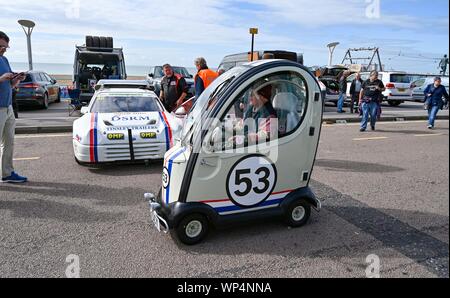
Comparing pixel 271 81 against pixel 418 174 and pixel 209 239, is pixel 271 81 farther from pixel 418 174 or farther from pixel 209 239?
pixel 418 174

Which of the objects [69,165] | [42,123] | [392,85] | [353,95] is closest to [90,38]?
[42,123]

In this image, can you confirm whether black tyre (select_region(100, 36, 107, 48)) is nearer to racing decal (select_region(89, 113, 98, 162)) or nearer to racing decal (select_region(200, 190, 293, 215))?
racing decal (select_region(89, 113, 98, 162))

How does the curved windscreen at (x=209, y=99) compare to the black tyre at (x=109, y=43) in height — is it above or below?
below

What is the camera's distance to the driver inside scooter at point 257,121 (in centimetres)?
321

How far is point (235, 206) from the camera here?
330cm

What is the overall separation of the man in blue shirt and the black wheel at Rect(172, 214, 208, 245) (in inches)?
122

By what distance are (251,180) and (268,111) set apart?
2.32ft

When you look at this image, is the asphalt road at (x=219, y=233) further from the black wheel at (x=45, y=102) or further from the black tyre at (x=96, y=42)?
the black tyre at (x=96, y=42)

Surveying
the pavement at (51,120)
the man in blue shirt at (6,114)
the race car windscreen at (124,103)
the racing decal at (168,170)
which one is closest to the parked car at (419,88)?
the pavement at (51,120)

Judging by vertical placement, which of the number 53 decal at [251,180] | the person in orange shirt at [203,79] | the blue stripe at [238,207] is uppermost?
the person in orange shirt at [203,79]

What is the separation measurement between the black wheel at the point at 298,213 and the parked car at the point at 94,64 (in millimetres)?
10306

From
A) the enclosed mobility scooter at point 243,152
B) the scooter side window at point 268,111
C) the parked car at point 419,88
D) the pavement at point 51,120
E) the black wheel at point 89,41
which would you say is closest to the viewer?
the enclosed mobility scooter at point 243,152

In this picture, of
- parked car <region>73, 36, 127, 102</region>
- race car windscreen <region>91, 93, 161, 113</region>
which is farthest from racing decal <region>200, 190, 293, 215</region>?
parked car <region>73, 36, 127, 102</region>
